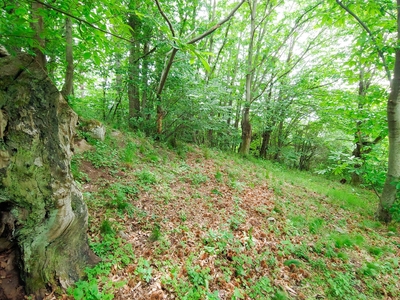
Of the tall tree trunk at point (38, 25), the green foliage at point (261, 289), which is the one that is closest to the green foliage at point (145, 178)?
the tall tree trunk at point (38, 25)

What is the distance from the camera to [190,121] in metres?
6.69

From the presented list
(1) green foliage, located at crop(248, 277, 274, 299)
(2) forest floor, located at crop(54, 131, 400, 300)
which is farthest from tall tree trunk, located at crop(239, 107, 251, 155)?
(1) green foliage, located at crop(248, 277, 274, 299)

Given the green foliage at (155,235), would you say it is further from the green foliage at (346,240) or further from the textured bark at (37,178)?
the green foliage at (346,240)

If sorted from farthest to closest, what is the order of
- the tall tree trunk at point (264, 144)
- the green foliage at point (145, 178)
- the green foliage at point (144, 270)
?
the tall tree trunk at point (264, 144) < the green foliage at point (145, 178) < the green foliage at point (144, 270)

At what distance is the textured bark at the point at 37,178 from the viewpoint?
1603 millimetres

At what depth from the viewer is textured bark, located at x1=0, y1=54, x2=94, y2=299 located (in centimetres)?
160

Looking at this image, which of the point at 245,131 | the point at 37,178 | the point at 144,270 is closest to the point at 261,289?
the point at 144,270

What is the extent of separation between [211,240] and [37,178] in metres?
2.59

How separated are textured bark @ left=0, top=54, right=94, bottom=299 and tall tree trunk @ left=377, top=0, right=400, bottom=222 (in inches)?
267

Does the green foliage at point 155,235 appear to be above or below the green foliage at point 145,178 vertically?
below

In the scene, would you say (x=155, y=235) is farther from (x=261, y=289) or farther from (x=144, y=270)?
(x=261, y=289)

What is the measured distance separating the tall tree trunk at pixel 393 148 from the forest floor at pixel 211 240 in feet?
1.78

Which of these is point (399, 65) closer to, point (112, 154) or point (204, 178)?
point (204, 178)

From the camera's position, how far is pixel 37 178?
174 cm
